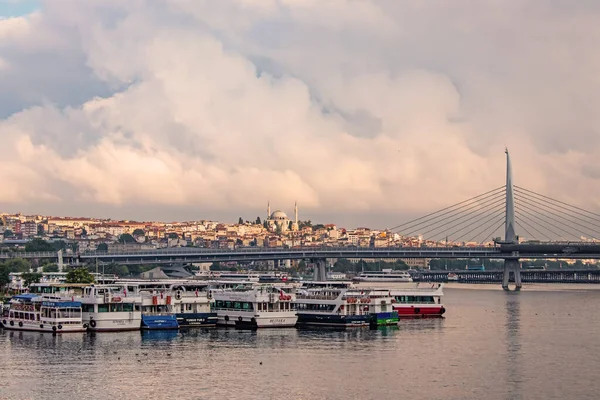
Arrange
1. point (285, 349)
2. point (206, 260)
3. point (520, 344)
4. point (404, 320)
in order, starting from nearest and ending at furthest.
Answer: point (285, 349), point (520, 344), point (404, 320), point (206, 260)

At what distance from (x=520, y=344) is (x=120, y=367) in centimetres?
2566

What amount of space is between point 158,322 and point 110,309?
321cm

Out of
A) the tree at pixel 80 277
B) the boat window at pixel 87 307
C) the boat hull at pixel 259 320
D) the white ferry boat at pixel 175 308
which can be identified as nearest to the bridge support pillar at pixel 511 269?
the tree at pixel 80 277

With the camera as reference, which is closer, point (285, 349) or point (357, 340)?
point (285, 349)

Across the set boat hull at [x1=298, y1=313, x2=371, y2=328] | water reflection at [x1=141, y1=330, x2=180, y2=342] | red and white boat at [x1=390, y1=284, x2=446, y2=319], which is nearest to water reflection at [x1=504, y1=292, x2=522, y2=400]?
red and white boat at [x1=390, y1=284, x2=446, y2=319]

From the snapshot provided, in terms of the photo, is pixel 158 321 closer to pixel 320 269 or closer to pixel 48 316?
pixel 48 316

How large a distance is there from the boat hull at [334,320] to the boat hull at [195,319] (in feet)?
20.4

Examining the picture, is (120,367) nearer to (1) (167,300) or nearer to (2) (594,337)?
(1) (167,300)

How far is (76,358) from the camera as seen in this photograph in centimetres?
5606

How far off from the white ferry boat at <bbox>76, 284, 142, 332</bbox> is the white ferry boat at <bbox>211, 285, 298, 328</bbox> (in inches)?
271

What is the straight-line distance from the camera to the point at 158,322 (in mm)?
69750

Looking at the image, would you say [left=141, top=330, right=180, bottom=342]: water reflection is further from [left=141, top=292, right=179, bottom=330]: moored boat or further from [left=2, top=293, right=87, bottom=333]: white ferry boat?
[left=2, top=293, right=87, bottom=333]: white ferry boat

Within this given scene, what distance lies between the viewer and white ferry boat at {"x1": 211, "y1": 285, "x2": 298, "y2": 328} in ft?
237

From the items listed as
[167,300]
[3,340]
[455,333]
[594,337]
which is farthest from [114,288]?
[594,337]
